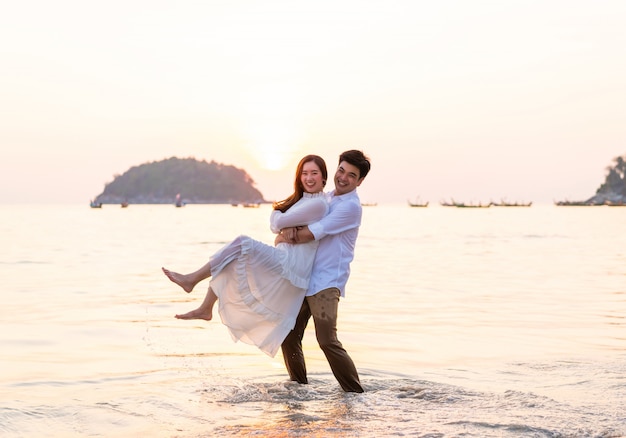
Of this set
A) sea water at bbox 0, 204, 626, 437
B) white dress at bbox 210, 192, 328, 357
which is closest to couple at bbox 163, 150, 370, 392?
white dress at bbox 210, 192, 328, 357

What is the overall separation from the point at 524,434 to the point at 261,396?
2.76 metres

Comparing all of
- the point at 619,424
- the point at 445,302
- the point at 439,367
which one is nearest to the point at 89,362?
the point at 439,367

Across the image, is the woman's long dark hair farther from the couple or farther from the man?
the man

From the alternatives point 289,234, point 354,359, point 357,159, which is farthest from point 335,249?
point 354,359

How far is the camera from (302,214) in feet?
23.0

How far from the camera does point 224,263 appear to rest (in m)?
7.05

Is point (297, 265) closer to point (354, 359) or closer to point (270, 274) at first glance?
point (270, 274)

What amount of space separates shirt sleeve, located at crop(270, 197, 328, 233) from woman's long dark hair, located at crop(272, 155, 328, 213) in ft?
0.29

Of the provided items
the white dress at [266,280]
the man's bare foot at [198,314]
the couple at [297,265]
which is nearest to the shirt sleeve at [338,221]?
the couple at [297,265]

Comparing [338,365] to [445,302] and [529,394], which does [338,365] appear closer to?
[529,394]

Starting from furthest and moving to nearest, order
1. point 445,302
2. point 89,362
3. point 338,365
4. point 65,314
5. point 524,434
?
point 445,302 < point 65,314 < point 89,362 < point 338,365 < point 524,434

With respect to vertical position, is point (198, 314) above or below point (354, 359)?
above

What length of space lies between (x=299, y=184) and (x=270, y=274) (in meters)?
0.94

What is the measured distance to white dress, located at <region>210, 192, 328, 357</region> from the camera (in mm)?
7078
